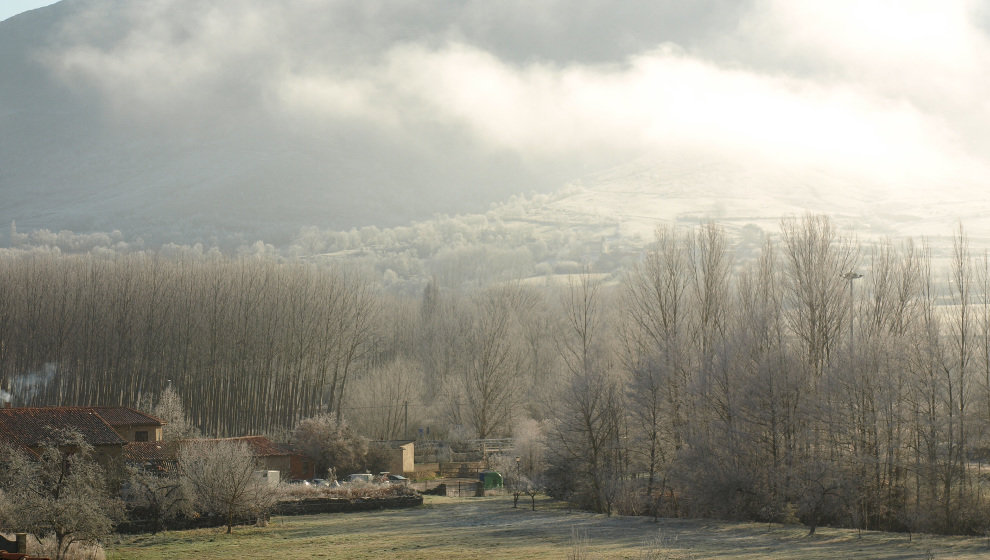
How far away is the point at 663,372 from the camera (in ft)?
121

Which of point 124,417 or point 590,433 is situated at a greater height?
point 124,417

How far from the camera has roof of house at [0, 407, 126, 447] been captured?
36438 millimetres

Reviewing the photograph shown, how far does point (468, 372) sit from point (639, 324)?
29.3 meters

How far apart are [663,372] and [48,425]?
26.3m

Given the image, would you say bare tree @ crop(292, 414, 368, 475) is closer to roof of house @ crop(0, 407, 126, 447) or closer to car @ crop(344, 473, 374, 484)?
car @ crop(344, 473, 374, 484)

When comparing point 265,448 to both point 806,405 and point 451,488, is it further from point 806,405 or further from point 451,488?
point 806,405

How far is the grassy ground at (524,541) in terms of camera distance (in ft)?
76.2

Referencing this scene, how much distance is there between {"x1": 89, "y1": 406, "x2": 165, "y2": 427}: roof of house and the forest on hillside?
51.5 ft

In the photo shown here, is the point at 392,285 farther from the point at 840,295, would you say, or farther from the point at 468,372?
the point at 840,295

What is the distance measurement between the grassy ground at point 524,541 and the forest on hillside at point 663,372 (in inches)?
107

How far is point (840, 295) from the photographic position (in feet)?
123

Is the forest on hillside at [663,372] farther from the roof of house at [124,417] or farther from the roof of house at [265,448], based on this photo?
the roof of house at [124,417]

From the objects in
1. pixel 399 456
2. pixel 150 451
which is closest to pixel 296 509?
pixel 150 451

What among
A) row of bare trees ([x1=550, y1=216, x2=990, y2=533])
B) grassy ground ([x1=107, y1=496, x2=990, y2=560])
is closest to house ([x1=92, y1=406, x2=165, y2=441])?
grassy ground ([x1=107, y1=496, x2=990, y2=560])
